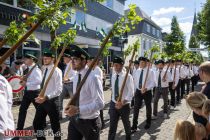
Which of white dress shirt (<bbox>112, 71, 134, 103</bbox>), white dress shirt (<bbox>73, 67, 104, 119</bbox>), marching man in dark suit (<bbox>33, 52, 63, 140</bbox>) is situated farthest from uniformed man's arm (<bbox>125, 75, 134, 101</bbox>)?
white dress shirt (<bbox>73, 67, 104, 119</bbox>)

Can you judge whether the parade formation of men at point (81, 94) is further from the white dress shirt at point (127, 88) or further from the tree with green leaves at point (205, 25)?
the tree with green leaves at point (205, 25)

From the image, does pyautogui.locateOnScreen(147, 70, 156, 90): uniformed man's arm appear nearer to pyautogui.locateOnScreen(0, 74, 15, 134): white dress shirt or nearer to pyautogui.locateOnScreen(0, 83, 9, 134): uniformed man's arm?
pyautogui.locateOnScreen(0, 74, 15, 134): white dress shirt

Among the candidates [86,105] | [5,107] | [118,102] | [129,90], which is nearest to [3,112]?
[5,107]

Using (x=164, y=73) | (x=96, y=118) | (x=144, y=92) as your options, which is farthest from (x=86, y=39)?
(x=96, y=118)

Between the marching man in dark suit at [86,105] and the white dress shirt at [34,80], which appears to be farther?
the white dress shirt at [34,80]

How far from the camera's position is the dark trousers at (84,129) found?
14.4 feet

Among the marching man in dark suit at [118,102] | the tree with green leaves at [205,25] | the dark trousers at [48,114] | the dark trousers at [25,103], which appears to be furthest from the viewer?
the tree with green leaves at [205,25]

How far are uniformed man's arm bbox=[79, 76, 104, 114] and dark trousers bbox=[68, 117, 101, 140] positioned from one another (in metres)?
0.20

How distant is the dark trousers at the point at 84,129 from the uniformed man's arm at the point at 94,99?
20 centimetres

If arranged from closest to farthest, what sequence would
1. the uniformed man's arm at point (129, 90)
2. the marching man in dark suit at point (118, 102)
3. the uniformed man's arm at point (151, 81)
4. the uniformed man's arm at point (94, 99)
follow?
1. the uniformed man's arm at point (94, 99)
2. the marching man in dark suit at point (118, 102)
3. the uniformed man's arm at point (129, 90)
4. the uniformed man's arm at point (151, 81)

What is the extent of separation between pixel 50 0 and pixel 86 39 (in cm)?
2379

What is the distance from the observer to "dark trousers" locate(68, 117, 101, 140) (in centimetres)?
438

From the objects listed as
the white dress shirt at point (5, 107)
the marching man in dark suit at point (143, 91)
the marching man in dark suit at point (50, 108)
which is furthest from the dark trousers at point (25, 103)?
the white dress shirt at point (5, 107)

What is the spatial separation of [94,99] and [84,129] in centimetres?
45
